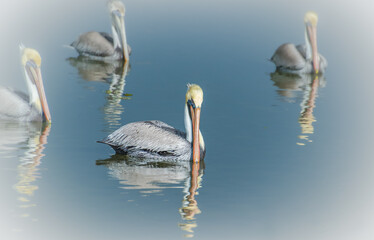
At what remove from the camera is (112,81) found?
12.6m

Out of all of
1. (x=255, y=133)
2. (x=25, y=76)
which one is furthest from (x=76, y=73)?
(x=255, y=133)

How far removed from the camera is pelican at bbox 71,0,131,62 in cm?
1448

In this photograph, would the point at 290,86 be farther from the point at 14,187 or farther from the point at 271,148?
the point at 14,187

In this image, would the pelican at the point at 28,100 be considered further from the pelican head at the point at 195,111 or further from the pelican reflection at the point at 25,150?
the pelican head at the point at 195,111

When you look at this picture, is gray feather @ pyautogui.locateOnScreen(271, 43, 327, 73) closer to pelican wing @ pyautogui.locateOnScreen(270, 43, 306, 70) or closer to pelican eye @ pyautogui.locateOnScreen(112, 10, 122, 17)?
pelican wing @ pyautogui.locateOnScreen(270, 43, 306, 70)

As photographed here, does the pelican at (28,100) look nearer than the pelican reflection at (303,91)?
Yes

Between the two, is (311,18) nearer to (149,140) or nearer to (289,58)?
(289,58)

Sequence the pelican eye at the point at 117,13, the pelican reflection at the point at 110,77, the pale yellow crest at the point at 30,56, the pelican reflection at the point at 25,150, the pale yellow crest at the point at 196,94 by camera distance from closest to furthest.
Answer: the pelican reflection at the point at 25,150, the pale yellow crest at the point at 196,94, the pale yellow crest at the point at 30,56, the pelican reflection at the point at 110,77, the pelican eye at the point at 117,13

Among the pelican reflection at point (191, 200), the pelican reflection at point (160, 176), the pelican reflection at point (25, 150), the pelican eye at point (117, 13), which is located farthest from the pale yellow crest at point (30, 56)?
the pelican eye at point (117, 13)

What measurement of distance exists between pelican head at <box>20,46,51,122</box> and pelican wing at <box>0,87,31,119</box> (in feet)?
0.38

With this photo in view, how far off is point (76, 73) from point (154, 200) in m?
6.44

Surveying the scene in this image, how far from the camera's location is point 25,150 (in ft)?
28.3

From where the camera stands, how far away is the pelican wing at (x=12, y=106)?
384 inches

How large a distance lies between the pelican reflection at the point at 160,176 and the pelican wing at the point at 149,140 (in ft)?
0.37
